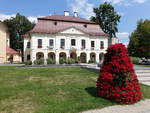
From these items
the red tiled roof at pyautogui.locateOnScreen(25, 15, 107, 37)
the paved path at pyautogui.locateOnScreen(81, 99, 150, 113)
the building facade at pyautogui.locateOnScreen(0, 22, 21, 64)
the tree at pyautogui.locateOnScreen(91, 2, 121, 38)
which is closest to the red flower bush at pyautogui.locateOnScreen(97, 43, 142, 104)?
the paved path at pyautogui.locateOnScreen(81, 99, 150, 113)

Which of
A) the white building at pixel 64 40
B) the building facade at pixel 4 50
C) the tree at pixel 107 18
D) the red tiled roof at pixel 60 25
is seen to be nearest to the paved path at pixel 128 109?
the white building at pixel 64 40

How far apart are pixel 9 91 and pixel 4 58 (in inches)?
1267

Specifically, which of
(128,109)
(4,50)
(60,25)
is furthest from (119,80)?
(4,50)

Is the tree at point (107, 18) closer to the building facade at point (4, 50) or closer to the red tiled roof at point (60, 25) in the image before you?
the red tiled roof at point (60, 25)

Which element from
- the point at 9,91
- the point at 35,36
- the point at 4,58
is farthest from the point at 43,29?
the point at 9,91

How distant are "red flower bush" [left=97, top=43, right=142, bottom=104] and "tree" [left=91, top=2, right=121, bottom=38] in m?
44.6

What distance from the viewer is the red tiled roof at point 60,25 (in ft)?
99.8

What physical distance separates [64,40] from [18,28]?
31082mm

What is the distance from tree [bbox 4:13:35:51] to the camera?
169 ft

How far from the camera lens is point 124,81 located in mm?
5289

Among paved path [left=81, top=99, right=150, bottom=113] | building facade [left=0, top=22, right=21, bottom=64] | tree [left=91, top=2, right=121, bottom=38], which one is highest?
tree [left=91, top=2, right=121, bottom=38]

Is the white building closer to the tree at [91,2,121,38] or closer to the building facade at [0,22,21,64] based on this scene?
the building facade at [0,22,21,64]

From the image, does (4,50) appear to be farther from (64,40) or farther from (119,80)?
(119,80)

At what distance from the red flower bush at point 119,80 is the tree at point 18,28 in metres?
51.5
